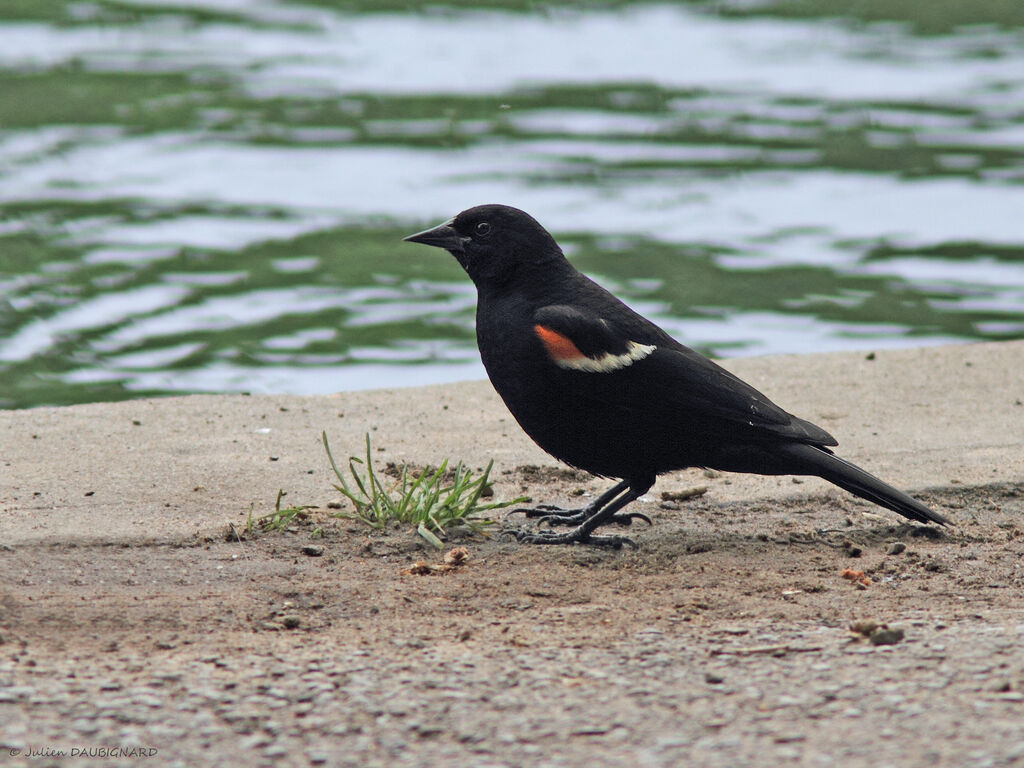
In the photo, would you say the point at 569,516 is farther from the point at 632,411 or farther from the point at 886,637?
the point at 886,637

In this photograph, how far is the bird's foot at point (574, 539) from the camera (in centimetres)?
464

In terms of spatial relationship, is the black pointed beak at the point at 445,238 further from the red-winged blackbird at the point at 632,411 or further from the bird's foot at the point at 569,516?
the bird's foot at the point at 569,516

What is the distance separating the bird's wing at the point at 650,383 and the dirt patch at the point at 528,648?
392mm

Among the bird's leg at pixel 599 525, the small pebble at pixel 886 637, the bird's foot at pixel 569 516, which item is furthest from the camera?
the bird's foot at pixel 569 516

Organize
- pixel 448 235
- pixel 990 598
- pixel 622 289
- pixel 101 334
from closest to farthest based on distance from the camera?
1. pixel 990 598
2. pixel 448 235
3. pixel 101 334
4. pixel 622 289

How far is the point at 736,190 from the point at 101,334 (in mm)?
5295

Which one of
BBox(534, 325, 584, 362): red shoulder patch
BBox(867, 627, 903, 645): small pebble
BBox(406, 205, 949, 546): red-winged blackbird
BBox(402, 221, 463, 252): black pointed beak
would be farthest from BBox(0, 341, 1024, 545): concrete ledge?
BBox(867, 627, 903, 645): small pebble

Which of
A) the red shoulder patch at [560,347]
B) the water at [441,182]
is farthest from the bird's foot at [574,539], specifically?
the water at [441,182]

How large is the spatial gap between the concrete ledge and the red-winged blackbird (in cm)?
49

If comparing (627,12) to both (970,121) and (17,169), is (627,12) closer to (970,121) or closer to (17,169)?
(970,121)

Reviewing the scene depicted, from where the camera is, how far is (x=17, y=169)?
36.8 feet

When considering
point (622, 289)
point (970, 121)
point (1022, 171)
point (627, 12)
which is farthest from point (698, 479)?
point (627, 12)

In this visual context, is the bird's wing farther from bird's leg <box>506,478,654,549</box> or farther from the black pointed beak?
the black pointed beak

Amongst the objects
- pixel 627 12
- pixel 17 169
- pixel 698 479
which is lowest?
pixel 698 479
